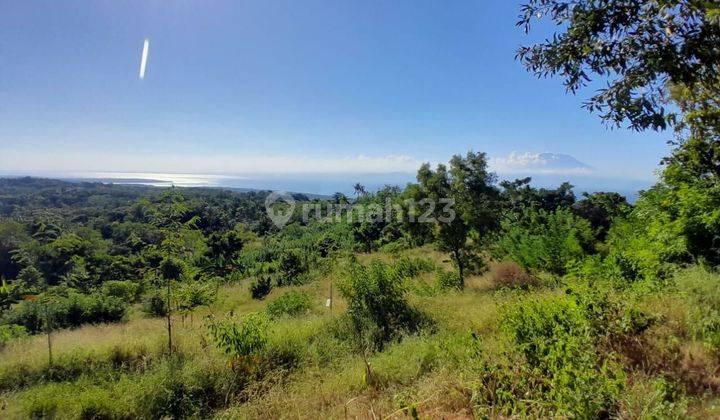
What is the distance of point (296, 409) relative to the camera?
3658 mm

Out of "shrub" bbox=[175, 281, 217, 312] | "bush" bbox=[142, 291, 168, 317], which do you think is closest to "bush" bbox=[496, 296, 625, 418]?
"shrub" bbox=[175, 281, 217, 312]

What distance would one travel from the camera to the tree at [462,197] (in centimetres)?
1099

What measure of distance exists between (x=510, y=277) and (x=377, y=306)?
271 inches

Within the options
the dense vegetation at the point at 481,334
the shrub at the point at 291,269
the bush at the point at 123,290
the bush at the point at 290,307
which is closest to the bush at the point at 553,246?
the dense vegetation at the point at 481,334

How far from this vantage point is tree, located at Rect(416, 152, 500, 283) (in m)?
11.0

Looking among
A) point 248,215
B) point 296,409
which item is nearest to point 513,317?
point 296,409

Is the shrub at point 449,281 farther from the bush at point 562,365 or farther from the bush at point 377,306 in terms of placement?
the bush at point 562,365

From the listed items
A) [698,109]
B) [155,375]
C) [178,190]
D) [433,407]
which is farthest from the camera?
[178,190]

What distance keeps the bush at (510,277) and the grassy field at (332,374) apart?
5247 millimetres

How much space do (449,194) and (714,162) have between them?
19.9 feet

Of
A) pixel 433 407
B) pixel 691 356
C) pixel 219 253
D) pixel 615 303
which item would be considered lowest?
pixel 219 253

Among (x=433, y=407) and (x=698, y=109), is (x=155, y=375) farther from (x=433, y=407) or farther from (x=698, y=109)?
(x=698, y=109)

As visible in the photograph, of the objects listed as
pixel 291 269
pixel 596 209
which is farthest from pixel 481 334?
pixel 596 209

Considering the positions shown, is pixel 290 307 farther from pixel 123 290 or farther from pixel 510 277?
pixel 123 290
